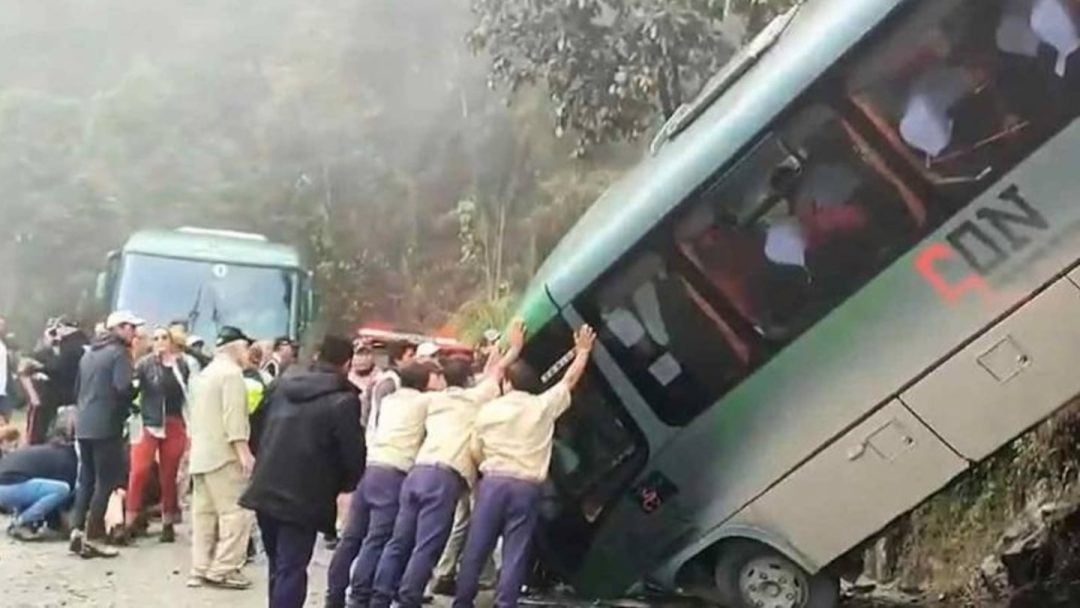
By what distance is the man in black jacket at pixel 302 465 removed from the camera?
702 centimetres

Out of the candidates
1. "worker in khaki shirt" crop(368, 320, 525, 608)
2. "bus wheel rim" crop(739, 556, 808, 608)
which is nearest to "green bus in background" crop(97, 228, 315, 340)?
"worker in khaki shirt" crop(368, 320, 525, 608)

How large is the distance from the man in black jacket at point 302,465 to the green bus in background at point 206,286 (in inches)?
388

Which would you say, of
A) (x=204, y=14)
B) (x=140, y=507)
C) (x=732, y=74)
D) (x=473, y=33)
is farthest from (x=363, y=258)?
(x=732, y=74)

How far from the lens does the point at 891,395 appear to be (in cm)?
769

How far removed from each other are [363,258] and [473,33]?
18.6 metres

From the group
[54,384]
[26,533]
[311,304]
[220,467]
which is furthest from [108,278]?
[220,467]

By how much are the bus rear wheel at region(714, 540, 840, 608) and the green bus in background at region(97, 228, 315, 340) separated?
9457 millimetres

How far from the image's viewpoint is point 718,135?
26.4 feet

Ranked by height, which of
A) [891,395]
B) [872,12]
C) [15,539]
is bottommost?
[891,395]

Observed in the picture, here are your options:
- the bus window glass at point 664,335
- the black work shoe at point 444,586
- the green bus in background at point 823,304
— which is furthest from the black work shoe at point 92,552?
the bus window glass at point 664,335

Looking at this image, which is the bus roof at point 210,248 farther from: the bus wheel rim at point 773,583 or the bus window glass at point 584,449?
the bus wheel rim at point 773,583

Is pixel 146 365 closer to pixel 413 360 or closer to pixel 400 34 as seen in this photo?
pixel 413 360

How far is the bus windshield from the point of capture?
1706 cm

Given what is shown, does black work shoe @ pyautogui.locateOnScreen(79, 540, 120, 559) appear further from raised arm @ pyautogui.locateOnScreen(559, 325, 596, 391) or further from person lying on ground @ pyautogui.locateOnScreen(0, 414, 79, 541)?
raised arm @ pyautogui.locateOnScreen(559, 325, 596, 391)
